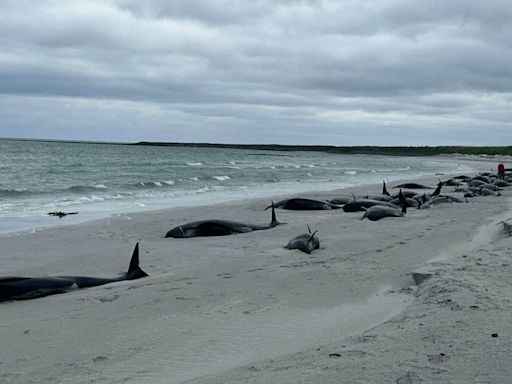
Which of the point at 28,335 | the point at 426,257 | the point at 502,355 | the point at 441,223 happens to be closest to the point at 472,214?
the point at 441,223

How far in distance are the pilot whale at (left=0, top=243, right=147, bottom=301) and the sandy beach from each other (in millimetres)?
161

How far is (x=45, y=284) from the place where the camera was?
250 inches

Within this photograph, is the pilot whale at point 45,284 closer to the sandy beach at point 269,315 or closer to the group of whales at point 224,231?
the group of whales at point 224,231

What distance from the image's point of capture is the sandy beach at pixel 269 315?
3551 mm

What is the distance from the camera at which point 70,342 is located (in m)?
4.52

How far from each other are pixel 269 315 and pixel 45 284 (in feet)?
9.68

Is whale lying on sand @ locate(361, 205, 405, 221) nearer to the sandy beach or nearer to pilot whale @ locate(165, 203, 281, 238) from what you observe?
the sandy beach

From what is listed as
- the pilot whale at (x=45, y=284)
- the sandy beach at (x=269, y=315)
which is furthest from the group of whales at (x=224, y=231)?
the sandy beach at (x=269, y=315)

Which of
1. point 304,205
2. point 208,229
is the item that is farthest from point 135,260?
point 304,205

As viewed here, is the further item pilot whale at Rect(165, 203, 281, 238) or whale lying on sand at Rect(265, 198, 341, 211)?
whale lying on sand at Rect(265, 198, 341, 211)

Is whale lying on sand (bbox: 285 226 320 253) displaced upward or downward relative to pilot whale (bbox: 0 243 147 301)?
upward

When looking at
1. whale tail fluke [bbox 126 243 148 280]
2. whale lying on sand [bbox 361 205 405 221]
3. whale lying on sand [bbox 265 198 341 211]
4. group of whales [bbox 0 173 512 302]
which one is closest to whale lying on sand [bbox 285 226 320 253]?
group of whales [bbox 0 173 512 302]

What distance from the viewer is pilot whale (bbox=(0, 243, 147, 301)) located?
610 cm

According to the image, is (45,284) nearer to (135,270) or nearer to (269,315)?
(135,270)
